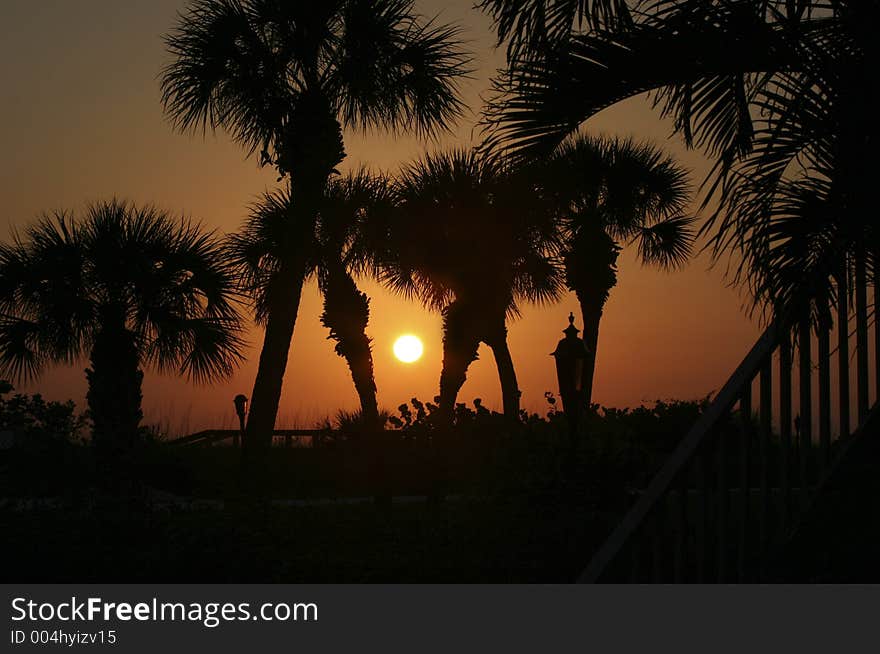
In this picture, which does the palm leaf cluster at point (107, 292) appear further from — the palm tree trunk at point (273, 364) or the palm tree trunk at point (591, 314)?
the palm tree trunk at point (591, 314)

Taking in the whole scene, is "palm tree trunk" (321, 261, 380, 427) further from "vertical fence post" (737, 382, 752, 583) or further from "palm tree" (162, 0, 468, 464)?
"vertical fence post" (737, 382, 752, 583)

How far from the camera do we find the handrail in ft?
18.6

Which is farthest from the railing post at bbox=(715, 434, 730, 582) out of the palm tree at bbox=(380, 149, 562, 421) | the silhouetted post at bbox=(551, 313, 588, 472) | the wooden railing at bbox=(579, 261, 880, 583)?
the palm tree at bbox=(380, 149, 562, 421)

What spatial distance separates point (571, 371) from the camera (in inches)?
515

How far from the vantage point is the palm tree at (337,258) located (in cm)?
2377

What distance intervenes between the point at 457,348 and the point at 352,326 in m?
2.74

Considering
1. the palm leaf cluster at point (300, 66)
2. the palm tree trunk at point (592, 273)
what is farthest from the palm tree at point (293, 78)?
the palm tree trunk at point (592, 273)

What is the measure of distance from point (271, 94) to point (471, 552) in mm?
10347

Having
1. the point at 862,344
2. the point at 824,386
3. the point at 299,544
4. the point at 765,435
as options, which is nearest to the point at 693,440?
the point at 765,435

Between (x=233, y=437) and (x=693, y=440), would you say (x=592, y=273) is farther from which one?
(x=693, y=440)

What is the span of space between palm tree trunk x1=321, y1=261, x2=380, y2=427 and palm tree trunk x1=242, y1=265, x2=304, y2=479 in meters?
7.08

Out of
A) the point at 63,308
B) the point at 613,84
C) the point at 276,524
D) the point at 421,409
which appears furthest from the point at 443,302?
the point at 613,84

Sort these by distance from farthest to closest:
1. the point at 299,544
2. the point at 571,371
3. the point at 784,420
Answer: the point at 571,371, the point at 299,544, the point at 784,420

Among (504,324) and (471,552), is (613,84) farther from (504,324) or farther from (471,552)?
(504,324)
